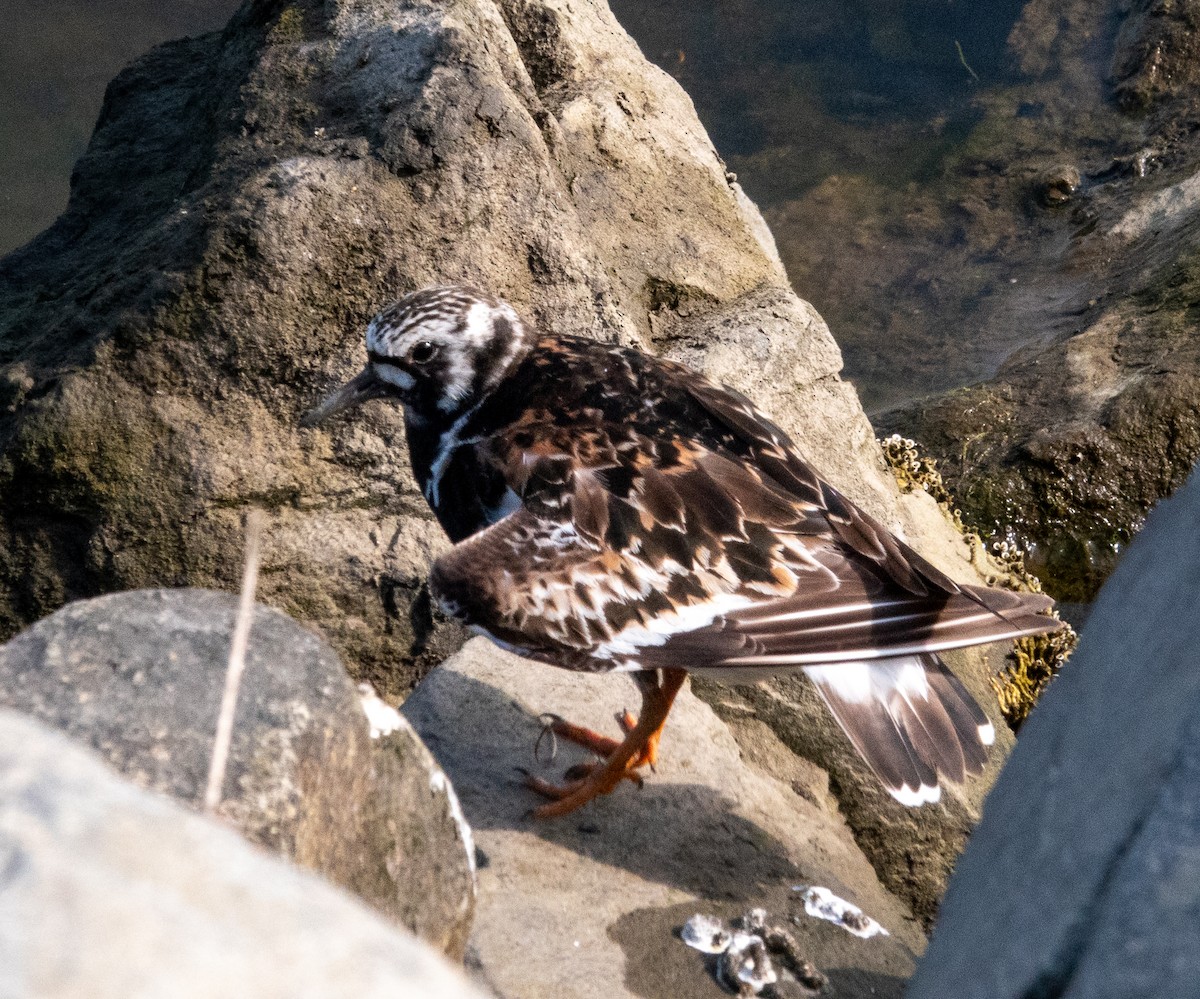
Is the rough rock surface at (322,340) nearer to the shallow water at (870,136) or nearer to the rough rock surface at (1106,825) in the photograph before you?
the rough rock surface at (1106,825)

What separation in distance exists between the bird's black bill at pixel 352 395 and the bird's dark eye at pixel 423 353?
0.15m

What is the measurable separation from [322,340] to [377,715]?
2.49 metres

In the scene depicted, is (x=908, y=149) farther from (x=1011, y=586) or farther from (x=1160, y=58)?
(x=1011, y=586)

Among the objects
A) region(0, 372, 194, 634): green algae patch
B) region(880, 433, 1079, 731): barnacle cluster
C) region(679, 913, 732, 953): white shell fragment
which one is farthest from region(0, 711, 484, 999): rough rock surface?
region(880, 433, 1079, 731): barnacle cluster

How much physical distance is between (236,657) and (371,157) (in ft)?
11.4

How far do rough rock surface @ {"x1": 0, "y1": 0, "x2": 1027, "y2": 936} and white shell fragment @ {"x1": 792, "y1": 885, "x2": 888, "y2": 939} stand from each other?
81 cm

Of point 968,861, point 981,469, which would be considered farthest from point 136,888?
point 981,469

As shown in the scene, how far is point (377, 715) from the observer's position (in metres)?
2.38

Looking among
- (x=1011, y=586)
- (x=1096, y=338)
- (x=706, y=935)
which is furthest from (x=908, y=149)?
(x=706, y=935)

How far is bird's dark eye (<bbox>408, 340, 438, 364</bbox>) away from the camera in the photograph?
13.1 feet

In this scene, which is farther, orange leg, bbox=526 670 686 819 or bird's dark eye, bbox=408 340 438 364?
bird's dark eye, bbox=408 340 438 364

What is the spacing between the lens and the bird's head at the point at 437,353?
398 centimetres

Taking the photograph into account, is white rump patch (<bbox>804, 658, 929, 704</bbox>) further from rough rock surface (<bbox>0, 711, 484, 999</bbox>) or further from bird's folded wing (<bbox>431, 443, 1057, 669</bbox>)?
rough rock surface (<bbox>0, 711, 484, 999</bbox>)

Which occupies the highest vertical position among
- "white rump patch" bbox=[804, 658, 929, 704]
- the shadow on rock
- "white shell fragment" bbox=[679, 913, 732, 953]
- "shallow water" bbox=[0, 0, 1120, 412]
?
"shallow water" bbox=[0, 0, 1120, 412]
